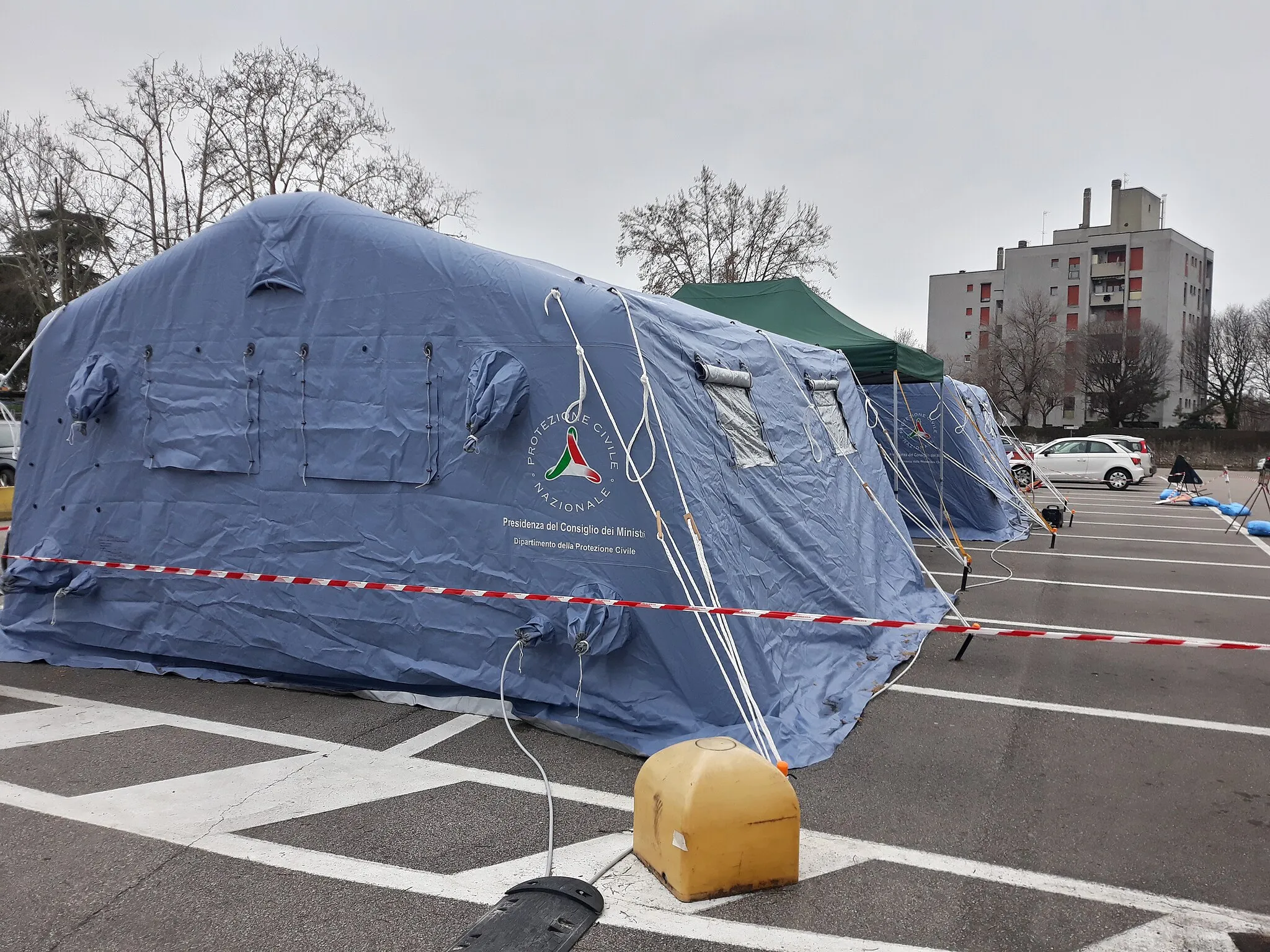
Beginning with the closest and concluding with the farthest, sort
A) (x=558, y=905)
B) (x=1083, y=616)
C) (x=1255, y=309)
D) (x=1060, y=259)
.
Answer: (x=558, y=905) < (x=1083, y=616) < (x=1255, y=309) < (x=1060, y=259)

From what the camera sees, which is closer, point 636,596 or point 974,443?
point 636,596

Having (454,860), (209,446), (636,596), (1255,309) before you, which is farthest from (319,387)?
(1255,309)

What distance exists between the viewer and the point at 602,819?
3.82 meters

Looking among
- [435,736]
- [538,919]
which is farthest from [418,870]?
[435,736]

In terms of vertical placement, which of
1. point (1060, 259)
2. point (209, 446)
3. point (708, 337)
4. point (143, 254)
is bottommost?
point (209, 446)

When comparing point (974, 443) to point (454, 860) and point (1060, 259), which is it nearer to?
A: point (454, 860)

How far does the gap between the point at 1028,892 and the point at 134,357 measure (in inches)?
247

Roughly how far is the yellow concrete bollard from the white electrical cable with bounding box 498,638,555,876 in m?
0.43

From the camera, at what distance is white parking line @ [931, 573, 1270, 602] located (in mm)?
9125

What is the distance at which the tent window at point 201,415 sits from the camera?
5.65 m

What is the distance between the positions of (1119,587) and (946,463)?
162 inches

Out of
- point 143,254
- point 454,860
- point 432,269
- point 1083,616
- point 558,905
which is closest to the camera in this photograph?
point 558,905

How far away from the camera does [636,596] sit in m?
4.69

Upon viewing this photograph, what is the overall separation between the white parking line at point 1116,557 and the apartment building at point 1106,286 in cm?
4821
